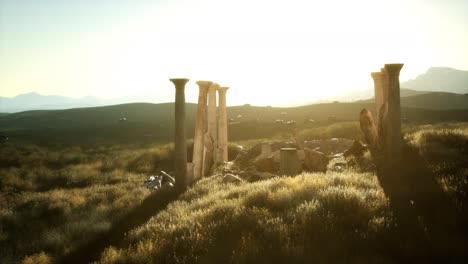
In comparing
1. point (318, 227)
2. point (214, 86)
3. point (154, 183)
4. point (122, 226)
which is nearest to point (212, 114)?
point (214, 86)

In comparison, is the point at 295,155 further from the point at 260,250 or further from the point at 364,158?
the point at 260,250

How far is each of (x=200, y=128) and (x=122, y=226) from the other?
5.45 m

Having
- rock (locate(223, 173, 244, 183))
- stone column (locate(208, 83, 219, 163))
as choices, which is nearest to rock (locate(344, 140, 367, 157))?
rock (locate(223, 173, 244, 183))

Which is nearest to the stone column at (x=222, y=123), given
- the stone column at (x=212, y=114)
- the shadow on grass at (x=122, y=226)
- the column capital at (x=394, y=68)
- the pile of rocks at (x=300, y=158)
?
the stone column at (x=212, y=114)

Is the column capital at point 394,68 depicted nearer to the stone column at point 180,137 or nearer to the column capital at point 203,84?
the stone column at point 180,137

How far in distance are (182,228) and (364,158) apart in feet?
24.2

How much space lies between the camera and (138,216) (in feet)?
32.6

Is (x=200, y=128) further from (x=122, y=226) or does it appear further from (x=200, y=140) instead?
(x=122, y=226)

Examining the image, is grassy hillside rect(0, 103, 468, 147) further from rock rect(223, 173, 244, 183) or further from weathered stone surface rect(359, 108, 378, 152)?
rock rect(223, 173, 244, 183)

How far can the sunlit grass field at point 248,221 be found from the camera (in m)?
5.64

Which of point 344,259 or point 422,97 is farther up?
point 422,97

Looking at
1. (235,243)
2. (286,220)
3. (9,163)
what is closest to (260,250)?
(235,243)

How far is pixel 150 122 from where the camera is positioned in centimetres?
7988

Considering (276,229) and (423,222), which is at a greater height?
(423,222)
